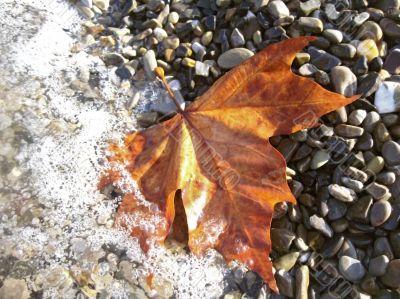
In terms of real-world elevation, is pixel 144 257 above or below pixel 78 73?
below

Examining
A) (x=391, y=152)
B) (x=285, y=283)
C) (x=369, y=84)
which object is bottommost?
(x=285, y=283)

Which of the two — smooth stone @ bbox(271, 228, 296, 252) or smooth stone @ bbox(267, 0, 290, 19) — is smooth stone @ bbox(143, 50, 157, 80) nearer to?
smooth stone @ bbox(267, 0, 290, 19)

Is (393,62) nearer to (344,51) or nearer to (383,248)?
(344,51)

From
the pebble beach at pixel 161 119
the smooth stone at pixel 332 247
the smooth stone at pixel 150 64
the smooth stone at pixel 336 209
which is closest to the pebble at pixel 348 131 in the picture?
the pebble beach at pixel 161 119

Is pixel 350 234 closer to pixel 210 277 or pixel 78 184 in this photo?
pixel 210 277

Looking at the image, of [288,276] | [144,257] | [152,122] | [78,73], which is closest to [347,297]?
[288,276]

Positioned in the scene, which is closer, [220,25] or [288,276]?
[288,276]

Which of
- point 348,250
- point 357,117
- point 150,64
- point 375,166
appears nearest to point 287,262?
point 348,250

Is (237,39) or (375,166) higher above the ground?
(237,39)
